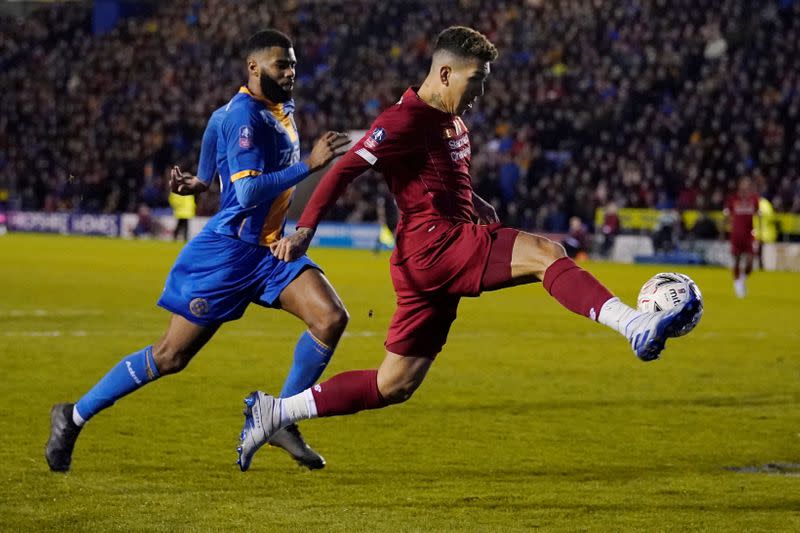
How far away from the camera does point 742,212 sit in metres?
22.5

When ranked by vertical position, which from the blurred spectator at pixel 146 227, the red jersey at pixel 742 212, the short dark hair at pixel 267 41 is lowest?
the blurred spectator at pixel 146 227

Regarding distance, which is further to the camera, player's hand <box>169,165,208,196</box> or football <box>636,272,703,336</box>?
player's hand <box>169,165,208,196</box>

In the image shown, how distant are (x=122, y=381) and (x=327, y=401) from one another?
140cm

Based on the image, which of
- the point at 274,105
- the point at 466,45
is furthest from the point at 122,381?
the point at 466,45

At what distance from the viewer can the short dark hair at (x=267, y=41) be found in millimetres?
6977

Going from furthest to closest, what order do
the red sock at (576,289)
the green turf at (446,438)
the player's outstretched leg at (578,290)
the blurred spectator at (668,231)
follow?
the blurred spectator at (668,231) < the green turf at (446,438) < the red sock at (576,289) < the player's outstretched leg at (578,290)

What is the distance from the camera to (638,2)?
1421 inches

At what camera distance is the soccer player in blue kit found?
6.75 m

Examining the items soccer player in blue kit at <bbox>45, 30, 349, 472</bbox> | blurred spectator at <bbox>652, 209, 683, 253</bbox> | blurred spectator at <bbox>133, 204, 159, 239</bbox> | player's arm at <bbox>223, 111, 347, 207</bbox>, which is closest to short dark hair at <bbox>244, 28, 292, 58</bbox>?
soccer player in blue kit at <bbox>45, 30, 349, 472</bbox>

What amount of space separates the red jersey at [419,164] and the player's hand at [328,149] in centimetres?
45

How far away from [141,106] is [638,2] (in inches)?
699

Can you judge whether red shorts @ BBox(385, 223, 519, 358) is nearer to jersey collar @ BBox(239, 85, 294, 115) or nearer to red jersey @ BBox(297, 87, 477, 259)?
red jersey @ BBox(297, 87, 477, 259)

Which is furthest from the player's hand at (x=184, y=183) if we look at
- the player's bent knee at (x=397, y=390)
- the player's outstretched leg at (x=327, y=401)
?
the player's bent knee at (x=397, y=390)

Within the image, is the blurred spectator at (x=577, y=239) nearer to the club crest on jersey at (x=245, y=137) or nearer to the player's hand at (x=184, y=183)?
the player's hand at (x=184, y=183)
